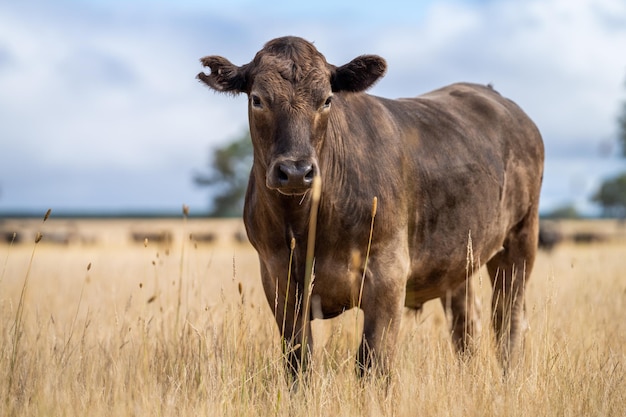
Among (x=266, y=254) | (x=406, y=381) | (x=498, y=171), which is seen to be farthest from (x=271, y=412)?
(x=498, y=171)

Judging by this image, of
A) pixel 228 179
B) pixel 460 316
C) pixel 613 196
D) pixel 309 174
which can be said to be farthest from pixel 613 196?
pixel 309 174

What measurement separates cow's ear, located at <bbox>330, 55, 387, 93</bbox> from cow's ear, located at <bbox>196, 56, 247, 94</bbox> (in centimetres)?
64

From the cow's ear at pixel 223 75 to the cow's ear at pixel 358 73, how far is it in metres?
0.64

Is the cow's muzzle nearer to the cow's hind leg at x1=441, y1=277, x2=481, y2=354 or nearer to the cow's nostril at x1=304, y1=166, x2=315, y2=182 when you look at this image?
the cow's nostril at x1=304, y1=166, x2=315, y2=182

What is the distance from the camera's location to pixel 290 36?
5.36 m

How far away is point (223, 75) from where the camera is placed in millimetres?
5418

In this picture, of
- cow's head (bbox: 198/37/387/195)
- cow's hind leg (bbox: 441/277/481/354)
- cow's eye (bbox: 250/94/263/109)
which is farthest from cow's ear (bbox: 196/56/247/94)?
cow's hind leg (bbox: 441/277/481/354)

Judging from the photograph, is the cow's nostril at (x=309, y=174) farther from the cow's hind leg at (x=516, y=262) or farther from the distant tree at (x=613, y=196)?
the distant tree at (x=613, y=196)

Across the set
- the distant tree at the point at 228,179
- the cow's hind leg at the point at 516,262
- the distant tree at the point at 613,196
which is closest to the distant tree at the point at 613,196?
the distant tree at the point at 613,196

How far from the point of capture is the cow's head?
15.0 ft

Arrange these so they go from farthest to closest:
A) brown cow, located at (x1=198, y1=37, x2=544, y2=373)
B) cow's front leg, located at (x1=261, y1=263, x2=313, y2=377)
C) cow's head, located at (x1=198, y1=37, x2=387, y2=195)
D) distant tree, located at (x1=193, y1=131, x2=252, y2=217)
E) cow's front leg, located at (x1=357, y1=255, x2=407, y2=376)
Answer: distant tree, located at (x1=193, y1=131, x2=252, y2=217) → cow's front leg, located at (x1=261, y1=263, x2=313, y2=377) → cow's front leg, located at (x1=357, y1=255, x2=407, y2=376) → brown cow, located at (x1=198, y1=37, x2=544, y2=373) → cow's head, located at (x1=198, y1=37, x2=387, y2=195)

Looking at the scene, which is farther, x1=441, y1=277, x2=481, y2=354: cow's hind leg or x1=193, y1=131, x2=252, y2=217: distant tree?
x1=193, y1=131, x2=252, y2=217: distant tree

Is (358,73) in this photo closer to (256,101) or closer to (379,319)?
(256,101)

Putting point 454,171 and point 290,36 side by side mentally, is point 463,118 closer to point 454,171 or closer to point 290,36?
point 454,171
